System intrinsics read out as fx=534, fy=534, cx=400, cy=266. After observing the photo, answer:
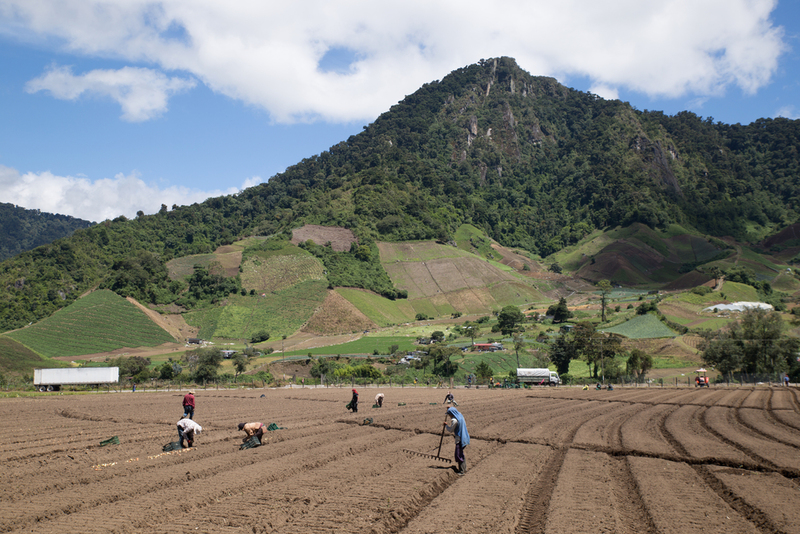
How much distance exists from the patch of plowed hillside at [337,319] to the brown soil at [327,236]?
37.4m

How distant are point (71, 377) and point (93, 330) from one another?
159ft

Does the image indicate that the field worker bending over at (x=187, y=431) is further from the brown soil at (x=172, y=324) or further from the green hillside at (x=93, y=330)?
the brown soil at (x=172, y=324)

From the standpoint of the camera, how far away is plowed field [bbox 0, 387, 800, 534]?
32.5ft

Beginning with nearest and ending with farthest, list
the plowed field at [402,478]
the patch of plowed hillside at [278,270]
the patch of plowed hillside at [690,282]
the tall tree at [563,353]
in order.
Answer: the plowed field at [402,478] < the tall tree at [563,353] < the patch of plowed hillside at [278,270] < the patch of plowed hillside at [690,282]

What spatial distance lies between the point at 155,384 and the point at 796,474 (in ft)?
188

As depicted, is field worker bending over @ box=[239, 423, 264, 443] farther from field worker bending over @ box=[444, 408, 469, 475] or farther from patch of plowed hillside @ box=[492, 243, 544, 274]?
patch of plowed hillside @ box=[492, 243, 544, 274]

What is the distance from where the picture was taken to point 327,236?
520ft

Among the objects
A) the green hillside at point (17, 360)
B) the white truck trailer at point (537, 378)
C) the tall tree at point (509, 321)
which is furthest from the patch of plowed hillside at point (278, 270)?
the white truck trailer at point (537, 378)

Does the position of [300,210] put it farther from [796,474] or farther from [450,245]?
[796,474]

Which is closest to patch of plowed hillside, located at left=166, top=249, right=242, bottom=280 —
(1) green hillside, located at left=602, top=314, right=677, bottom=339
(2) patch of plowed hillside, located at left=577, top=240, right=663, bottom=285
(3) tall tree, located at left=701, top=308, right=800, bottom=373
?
(1) green hillside, located at left=602, top=314, right=677, bottom=339

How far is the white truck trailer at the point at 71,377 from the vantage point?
51906mm

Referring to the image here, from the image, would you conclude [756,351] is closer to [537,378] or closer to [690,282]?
[537,378]

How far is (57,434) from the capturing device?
20156 millimetres

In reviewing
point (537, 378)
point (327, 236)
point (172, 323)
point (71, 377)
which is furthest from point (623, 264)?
point (71, 377)
